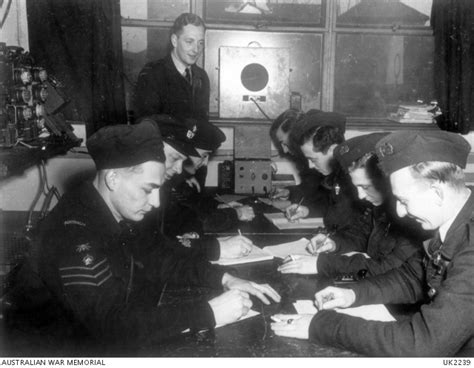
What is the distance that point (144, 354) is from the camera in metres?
1.34

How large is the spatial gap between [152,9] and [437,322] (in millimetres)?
3691

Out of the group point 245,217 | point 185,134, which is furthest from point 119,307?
point 245,217

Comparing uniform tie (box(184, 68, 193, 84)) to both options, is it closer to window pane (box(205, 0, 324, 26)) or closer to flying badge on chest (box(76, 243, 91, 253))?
window pane (box(205, 0, 324, 26))

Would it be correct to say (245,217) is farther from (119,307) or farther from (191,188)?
(119,307)

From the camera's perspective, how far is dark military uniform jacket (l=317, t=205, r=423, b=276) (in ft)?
6.30

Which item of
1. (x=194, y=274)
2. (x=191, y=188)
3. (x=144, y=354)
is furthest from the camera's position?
(x=191, y=188)

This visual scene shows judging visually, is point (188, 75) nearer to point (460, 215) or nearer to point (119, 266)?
point (119, 266)

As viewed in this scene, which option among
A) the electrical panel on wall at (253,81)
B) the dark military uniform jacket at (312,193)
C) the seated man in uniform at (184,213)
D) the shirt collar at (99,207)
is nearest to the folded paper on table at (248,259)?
the seated man in uniform at (184,213)

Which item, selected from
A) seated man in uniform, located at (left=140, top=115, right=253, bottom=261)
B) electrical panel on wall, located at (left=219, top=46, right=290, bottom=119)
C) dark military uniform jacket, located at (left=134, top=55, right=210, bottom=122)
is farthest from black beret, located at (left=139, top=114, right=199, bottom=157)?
electrical panel on wall, located at (left=219, top=46, right=290, bottom=119)

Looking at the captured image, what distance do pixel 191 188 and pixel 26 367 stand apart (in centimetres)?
194

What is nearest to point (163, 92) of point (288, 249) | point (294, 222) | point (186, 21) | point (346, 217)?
point (186, 21)

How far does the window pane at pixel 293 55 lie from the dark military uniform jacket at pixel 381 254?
2169 mm

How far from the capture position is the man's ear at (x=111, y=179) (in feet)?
5.21

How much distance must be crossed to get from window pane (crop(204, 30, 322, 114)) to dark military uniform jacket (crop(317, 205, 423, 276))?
2169 millimetres
